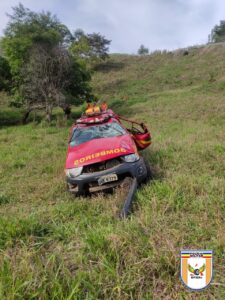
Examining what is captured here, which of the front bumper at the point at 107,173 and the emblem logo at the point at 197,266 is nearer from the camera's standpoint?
the emblem logo at the point at 197,266

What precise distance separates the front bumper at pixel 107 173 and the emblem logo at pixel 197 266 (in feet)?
8.61

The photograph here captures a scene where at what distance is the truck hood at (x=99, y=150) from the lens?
4688mm

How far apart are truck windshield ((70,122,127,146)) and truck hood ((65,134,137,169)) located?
0.93 feet

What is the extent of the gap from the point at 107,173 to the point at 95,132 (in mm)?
1759

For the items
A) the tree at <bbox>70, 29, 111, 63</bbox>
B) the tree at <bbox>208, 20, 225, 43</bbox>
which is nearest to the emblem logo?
the tree at <bbox>70, 29, 111, 63</bbox>


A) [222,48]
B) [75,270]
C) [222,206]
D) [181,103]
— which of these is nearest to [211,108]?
[181,103]

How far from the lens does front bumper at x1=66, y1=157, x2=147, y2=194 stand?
14.5 ft

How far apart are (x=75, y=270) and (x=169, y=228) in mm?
1205

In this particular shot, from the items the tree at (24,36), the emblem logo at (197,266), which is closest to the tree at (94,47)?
the tree at (24,36)

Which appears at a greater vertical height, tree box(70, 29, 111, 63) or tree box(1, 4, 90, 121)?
tree box(70, 29, 111, 63)

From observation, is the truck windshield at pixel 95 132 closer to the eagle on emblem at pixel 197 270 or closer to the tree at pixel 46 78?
the eagle on emblem at pixel 197 270

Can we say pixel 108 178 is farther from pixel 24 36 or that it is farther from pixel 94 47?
pixel 94 47

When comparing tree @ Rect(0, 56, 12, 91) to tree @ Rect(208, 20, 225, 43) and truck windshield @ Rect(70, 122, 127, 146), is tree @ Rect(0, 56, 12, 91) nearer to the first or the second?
truck windshield @ Rect(70, 122, 127, 146)

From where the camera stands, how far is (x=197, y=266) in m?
1.82
